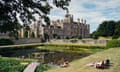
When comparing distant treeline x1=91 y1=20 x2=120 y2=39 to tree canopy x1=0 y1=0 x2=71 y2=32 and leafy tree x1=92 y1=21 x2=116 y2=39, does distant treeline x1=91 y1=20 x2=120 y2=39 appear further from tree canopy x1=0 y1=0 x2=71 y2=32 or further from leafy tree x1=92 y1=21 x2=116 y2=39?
tree canopy x1=0 y1=0 x2=71 y2=32

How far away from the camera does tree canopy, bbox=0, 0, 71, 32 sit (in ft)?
15.7

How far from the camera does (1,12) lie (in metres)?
4.76

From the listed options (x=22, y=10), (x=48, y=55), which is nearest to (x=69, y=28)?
(x=48, y=55)

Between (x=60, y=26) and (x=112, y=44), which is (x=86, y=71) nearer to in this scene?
(x=112, y=44)

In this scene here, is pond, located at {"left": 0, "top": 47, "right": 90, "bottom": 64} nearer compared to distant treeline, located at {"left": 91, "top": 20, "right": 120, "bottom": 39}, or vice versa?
pond, located at {"left": 0, "top": 47, "right": 90, "bottom": 64}

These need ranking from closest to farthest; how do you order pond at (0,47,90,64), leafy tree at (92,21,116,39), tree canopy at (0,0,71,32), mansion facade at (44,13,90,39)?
tree canopy at (0,0,71,32), pond at (0,47,90,64), leafy tree at (92,21,116,39), mansion facade at (44,13,90,39)

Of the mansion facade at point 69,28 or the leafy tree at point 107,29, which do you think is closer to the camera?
the leafy tree at point 107,29

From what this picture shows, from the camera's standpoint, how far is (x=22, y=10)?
4.96m

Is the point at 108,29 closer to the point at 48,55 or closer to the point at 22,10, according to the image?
the point at 48,55

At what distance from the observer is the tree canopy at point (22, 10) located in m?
4.77

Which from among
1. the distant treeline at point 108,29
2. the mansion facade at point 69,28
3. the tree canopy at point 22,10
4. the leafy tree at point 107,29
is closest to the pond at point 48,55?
the tree canopy at point 22,10

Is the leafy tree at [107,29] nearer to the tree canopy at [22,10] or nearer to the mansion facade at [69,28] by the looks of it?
the mansion facade at [69,28]

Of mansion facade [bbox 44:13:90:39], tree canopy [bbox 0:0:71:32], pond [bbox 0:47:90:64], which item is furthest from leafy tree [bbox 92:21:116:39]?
tree canopy [bbox 0:0:71:32]

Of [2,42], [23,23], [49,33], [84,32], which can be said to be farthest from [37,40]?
[23,23]
